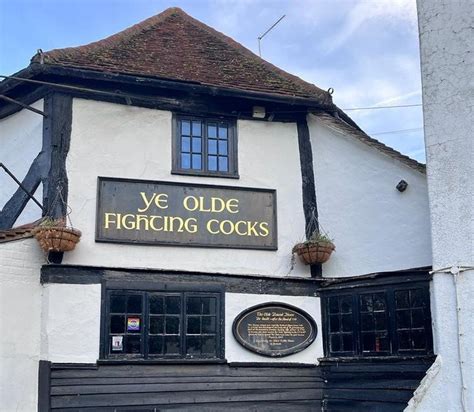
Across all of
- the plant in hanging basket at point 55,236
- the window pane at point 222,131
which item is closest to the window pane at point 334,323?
the window pane at point 222,131

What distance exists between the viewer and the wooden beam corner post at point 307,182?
1109 cm

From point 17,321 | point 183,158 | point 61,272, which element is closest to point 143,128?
point 183,158

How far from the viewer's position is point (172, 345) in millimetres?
10000

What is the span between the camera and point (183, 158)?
10.8m

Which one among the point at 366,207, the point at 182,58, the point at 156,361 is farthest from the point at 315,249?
the point at 182,58

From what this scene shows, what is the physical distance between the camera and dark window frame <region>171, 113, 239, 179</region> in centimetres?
1067

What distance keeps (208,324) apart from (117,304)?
4.46ft

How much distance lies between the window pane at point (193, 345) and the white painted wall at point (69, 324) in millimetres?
1287

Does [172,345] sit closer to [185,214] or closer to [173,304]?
[173,304]

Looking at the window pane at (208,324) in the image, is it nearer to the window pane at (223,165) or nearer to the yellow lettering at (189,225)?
the yellow lettering at (189,225)

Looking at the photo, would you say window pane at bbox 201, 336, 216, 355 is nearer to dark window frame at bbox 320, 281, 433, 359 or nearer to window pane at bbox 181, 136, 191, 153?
dark window frame at bbox 320, 281, 433, 359

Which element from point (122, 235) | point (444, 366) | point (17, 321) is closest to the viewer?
point (444, 366)

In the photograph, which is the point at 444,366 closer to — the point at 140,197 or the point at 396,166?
the point at 396,166

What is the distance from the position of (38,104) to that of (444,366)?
6.86m
